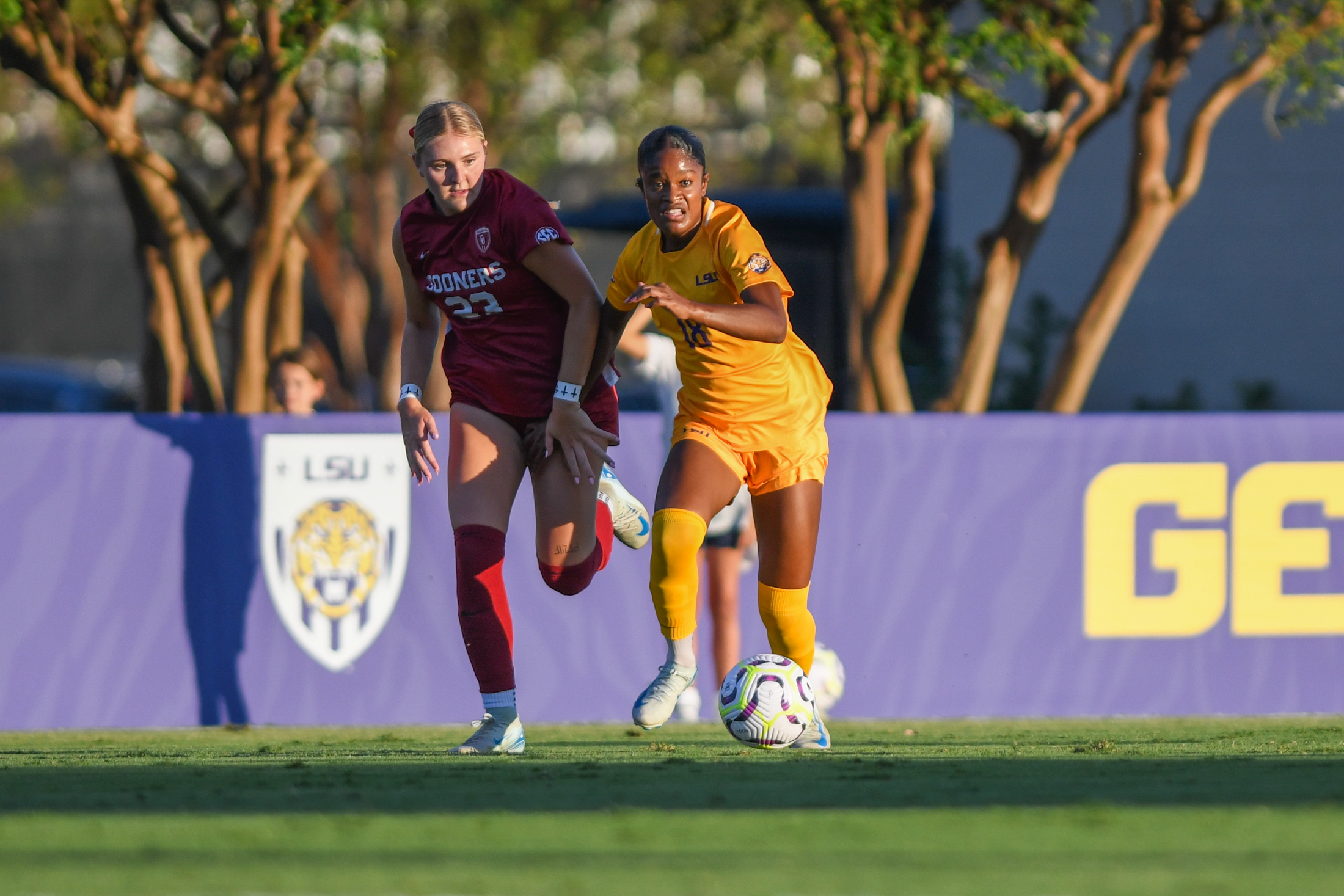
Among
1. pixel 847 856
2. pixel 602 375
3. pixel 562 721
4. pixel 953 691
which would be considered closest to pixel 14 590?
pixel 562 721

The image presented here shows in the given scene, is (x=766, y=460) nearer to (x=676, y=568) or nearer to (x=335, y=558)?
(x=676, y=568)

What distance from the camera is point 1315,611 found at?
29.5 feet

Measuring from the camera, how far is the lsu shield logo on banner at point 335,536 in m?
8.62

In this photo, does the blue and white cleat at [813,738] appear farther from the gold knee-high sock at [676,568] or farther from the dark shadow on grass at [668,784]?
the gold knee-high sock at [676,568]

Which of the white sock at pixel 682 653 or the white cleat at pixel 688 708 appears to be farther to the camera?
the white cleat at pixel 688 708

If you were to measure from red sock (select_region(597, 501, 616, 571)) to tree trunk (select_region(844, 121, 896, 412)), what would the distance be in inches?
213

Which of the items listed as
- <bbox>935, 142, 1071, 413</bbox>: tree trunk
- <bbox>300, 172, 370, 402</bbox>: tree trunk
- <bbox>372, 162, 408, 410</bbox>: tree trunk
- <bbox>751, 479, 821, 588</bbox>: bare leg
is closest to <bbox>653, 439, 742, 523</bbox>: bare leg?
<bbox>751, 479, 821, 588</bbox>: bare leg

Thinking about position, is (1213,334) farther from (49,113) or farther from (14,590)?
(49,113)

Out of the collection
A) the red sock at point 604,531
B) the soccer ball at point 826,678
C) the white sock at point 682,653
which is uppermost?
the red sock at point 604,531

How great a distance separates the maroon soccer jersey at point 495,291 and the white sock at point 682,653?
94 cm

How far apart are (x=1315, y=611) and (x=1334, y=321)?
9.46 metres

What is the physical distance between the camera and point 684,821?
4.42 m

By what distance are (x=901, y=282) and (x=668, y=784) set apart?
7262mm

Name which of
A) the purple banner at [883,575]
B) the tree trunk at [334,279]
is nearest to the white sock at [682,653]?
the purple banner at [883,575]
